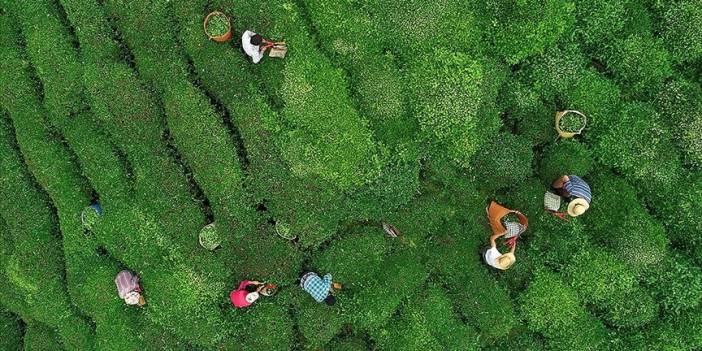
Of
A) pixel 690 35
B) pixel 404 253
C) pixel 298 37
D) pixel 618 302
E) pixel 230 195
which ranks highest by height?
pixel 298 37

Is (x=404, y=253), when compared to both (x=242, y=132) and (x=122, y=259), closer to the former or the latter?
(x=242, y=132)

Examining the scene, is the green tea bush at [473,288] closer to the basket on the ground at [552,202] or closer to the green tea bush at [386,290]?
the green tea bush at [386,290]

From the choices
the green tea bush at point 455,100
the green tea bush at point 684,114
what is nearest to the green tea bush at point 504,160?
the green tea bush at point 455,100

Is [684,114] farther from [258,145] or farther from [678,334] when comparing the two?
[258,145]

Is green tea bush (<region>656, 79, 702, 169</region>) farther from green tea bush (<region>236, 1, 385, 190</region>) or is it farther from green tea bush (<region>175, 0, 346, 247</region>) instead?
green tea bush (<region>175, 0, 346, 247</region>)

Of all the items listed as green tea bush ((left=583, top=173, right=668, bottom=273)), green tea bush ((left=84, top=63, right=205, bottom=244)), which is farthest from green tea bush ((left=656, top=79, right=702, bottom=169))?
green tea bush ((left=84, top=63, right=205, bottom=244))

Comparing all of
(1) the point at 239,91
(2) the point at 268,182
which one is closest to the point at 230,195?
(2) the point at 268,182
